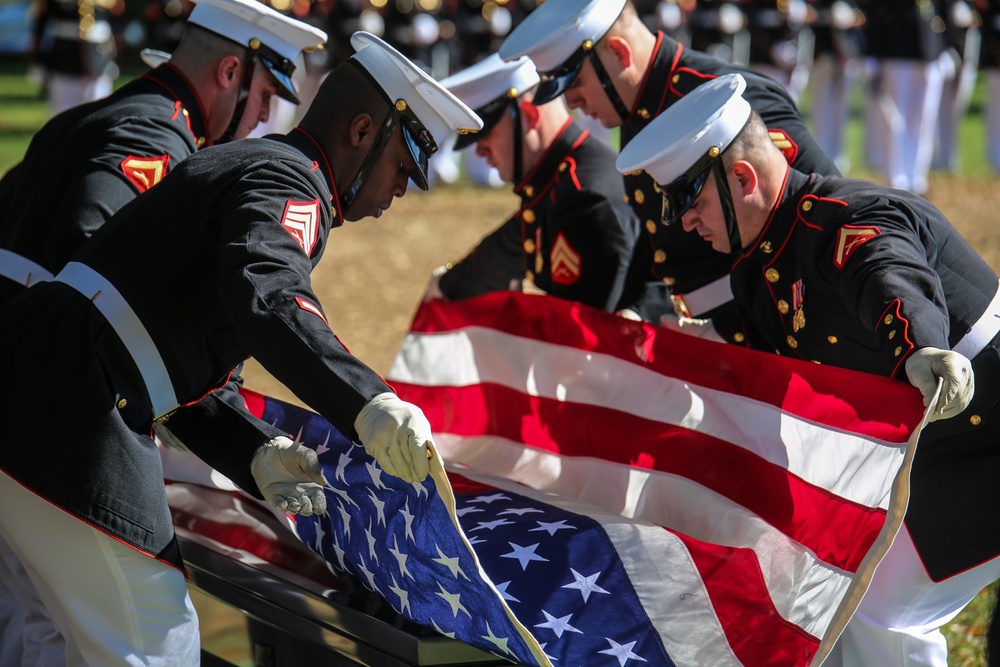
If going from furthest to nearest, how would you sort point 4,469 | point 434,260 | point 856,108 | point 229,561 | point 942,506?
point 856,108 < point 434,260 < point 229,561 < point 942,506 < point 4,469

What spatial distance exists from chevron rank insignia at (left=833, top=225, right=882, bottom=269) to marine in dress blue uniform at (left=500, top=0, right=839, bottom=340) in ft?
3.11

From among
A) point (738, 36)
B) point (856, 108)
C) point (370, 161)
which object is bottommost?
point (856, 108)

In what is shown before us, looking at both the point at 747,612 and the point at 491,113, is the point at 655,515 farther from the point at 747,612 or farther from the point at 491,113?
the point at 491,113

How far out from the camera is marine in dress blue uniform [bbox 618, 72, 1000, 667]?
2887 mm

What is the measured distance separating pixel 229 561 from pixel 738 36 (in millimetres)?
10813

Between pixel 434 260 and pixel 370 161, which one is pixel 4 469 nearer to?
pixel 370 161

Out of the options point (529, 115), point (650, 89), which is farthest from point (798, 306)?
point (529, 115)

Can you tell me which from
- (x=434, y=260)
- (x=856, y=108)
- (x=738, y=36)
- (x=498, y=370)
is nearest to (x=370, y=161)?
(x=498, y=370)

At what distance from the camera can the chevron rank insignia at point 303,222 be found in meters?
2.34

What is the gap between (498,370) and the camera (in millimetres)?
4070

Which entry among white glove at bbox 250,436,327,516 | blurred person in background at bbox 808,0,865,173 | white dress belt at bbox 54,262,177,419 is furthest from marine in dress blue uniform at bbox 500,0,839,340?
blurred person in background at bbox 808,0,865,173

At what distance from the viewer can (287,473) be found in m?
2.75

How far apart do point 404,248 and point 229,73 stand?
6.83m

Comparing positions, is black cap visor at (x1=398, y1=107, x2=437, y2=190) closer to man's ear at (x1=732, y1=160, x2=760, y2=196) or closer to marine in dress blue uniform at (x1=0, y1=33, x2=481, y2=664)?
marine in dress blue uniform at (x1=0, y1=33, x2=481, y2=664)
